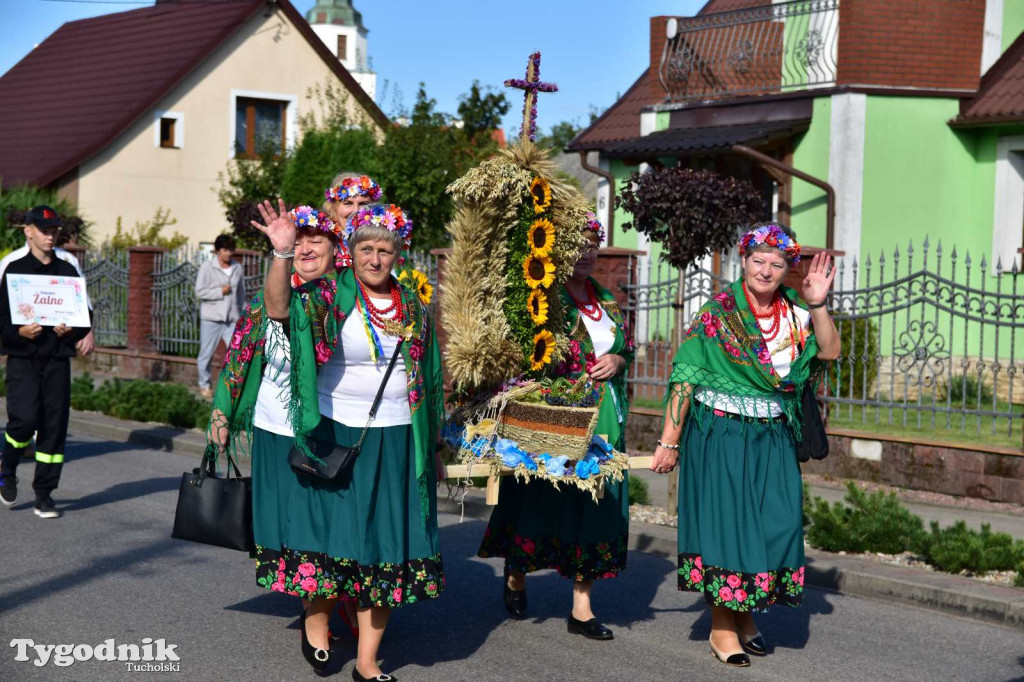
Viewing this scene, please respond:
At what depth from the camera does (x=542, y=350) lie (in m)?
6.19

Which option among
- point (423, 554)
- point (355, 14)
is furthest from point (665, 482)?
point (355, 14)

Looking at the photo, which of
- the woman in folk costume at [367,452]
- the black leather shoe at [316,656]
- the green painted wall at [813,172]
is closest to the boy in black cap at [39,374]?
the black leather shoe at [316,656]

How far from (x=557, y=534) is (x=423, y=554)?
1143 millimetres

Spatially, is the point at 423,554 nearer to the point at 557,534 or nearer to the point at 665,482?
the point at 557,534

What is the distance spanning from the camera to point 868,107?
1669 centimetres

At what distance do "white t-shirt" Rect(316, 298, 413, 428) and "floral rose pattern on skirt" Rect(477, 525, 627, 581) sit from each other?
1.41m

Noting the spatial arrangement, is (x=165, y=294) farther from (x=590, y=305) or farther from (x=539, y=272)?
(x=539, y=272)

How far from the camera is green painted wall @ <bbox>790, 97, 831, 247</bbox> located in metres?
17.1

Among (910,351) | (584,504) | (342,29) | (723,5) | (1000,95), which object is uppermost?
(342,29)

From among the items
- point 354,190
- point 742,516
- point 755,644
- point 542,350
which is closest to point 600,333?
point 542,350

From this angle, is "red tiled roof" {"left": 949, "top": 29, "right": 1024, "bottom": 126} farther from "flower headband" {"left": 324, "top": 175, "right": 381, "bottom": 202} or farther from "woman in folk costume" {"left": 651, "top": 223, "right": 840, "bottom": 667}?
"flower headband" {"left": 324, "top": 175, "right": 381, "bottom": 202}

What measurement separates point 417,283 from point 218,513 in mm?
1300

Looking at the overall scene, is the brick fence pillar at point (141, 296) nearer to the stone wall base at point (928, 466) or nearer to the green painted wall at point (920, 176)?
the green painted wall at point (920, 176)

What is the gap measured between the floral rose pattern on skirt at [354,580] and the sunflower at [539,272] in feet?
4.32
